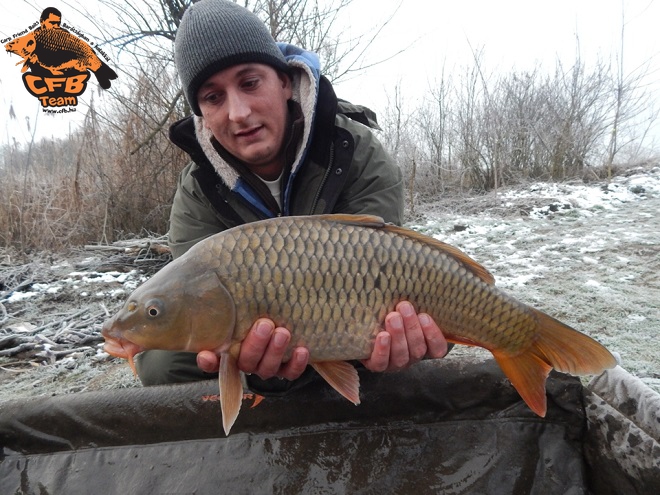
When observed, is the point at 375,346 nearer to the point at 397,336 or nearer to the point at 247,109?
the point at 397,336

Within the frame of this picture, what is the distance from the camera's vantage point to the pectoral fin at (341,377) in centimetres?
97

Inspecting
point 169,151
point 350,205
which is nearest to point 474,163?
point 169,151

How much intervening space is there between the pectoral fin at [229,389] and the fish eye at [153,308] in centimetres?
15

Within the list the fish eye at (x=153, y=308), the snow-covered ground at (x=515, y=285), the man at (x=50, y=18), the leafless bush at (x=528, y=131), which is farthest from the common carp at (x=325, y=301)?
the leafless bush at (x=528, y=131)

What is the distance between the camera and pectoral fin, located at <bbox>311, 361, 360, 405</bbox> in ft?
3.19

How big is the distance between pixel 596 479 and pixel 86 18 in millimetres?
4782

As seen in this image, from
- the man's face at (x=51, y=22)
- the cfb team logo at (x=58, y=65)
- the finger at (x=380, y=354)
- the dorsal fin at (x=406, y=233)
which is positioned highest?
the man's face at (x=51, y=22)

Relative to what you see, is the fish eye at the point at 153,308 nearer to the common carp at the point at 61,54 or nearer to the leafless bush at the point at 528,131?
the common carp at the point at 61,54

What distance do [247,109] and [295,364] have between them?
27.6 inches

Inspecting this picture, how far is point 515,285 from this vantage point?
2709mm

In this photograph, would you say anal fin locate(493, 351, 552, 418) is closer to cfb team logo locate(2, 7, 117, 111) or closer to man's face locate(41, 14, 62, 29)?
cfb team logo locate(2, 7, 117, 111)

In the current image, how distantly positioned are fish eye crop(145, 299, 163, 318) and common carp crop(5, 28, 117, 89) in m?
4.05

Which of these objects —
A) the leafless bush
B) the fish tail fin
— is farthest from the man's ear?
the leafless bush

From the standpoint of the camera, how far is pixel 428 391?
1.14m
